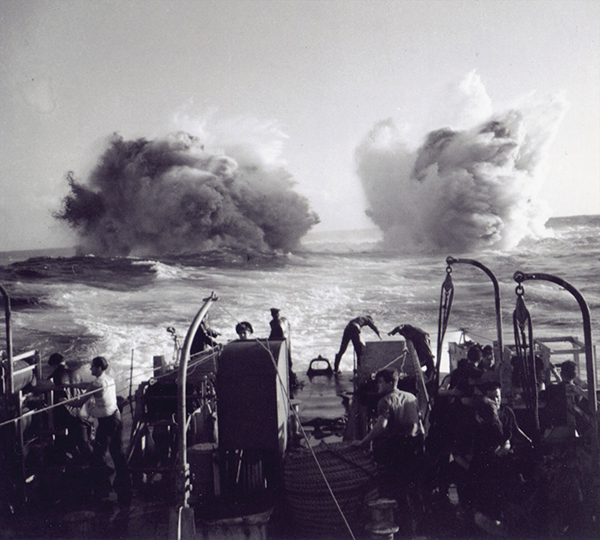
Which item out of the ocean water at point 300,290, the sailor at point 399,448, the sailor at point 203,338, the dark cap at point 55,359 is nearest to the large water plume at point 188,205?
the ocean water at point 300,290

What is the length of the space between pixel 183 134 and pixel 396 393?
9374mm

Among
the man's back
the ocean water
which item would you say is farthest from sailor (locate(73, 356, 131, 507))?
the ocean water

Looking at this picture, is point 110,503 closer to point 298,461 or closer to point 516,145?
point 298,461

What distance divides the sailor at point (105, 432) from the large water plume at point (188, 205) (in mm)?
8567

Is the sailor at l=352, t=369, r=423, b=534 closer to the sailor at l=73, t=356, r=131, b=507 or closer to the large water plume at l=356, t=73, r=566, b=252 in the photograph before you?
the sailor at l=73, t=356, r=131, b=507

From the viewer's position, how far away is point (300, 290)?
14.5 metres

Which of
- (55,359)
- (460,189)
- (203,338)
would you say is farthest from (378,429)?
(460,189)

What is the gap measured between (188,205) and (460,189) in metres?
6.77

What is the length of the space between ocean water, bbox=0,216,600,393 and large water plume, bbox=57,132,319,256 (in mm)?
503

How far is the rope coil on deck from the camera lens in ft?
10.6

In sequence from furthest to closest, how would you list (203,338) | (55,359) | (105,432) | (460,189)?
(460,189)
(203,338)
(55,359)
(105,432)

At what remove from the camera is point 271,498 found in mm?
3473

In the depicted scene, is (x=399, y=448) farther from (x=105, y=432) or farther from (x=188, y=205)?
(x=188, y=205)

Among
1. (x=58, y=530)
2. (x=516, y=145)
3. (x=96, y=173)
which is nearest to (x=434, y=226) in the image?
(x=516, y=145)
